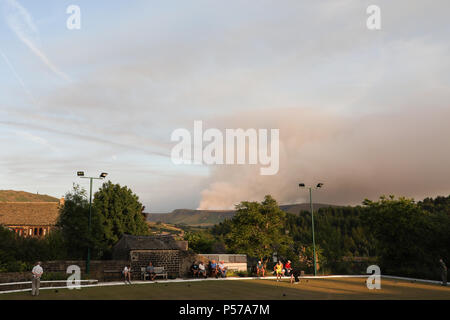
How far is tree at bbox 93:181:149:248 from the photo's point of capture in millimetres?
47094

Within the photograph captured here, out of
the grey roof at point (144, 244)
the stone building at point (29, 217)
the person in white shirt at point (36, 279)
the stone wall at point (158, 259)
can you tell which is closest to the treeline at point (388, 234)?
the grey roof at point (144, 244)

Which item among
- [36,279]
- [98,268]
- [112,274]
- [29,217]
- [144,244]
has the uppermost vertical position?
[29,217]

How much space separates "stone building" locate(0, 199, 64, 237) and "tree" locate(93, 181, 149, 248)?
12175 millimetres

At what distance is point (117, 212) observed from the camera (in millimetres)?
48156

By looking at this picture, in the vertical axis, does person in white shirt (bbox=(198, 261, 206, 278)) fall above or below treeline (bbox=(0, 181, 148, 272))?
below

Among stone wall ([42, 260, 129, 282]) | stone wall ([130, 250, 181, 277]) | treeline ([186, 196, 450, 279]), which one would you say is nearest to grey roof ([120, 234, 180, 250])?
stone wall ([130, 250, 181, 277])

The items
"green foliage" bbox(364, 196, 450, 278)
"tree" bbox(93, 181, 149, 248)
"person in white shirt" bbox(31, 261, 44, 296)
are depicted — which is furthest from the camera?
"tree" bbox(93, 181, 149, 248)

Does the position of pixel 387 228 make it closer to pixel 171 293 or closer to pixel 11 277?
pixel 171 293

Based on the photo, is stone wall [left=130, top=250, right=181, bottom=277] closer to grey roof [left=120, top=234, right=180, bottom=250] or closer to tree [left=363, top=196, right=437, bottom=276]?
grey roof [left=120, top=234, right=180, bottom=250]

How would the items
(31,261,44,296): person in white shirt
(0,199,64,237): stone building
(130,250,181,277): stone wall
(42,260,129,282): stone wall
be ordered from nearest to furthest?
(31,261,44,296): person in white shirt < (42,260,129,282): stone wall < (130,250,181,277): stone wall < (0,199,64,237): stone building

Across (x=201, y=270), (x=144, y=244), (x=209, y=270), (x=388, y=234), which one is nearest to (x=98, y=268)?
(x=144, y=244)

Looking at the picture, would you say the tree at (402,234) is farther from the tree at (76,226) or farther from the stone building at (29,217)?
the stone building at (29,217)

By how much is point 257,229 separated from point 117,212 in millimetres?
19472

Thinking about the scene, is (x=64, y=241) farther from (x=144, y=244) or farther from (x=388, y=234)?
(x=388, y=234)
